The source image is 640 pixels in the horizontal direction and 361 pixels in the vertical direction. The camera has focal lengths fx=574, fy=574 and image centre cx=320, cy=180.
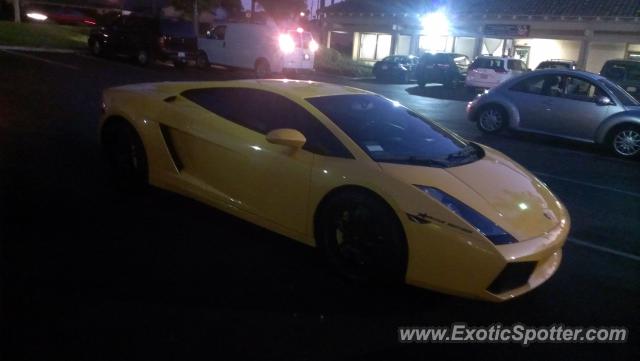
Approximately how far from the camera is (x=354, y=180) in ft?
12.5

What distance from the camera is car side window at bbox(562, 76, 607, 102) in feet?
33.0

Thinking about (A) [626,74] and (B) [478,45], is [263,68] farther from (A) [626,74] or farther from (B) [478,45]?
(B) [478,45]

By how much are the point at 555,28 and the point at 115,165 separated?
25.9m

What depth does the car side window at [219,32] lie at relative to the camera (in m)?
22.1

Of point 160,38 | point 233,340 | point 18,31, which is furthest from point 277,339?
point 18,31

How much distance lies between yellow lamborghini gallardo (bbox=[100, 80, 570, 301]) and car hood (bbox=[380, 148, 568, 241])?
0.01 meters

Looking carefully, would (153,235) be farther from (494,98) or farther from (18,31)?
(18,31)

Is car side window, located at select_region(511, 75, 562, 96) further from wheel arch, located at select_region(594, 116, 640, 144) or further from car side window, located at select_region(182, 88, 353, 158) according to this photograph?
car side window, located at select_region(182, 88, 353, 158)

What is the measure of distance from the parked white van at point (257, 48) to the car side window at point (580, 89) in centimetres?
1240

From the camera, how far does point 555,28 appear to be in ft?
88.3

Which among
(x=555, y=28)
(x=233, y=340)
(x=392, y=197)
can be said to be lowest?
(x=233, y=340)

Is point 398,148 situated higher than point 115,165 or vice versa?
point 398,148

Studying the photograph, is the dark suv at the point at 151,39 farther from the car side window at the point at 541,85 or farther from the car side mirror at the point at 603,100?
the car side mirror at the point at 603,100

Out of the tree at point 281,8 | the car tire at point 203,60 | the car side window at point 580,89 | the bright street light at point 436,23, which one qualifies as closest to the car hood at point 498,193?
the car side window at point 580,89
